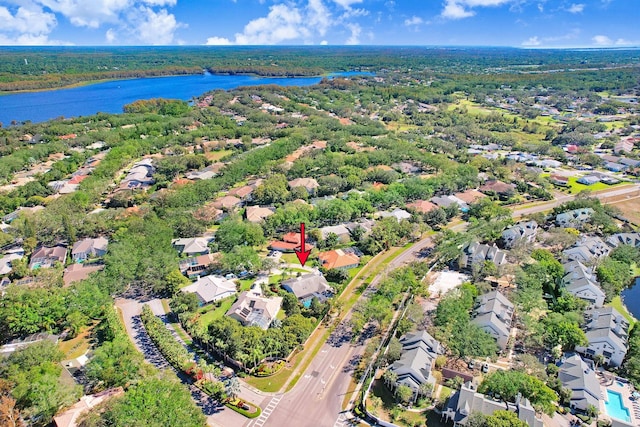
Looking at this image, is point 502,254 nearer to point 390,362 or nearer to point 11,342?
point 390,362

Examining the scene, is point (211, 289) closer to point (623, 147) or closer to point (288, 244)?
point (288, 244)

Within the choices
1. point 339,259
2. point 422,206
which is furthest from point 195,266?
point 422,206

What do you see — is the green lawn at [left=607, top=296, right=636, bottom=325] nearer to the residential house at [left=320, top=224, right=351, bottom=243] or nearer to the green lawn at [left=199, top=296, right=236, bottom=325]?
the residential house at [left=320, top=224, right=351, bottom=243]

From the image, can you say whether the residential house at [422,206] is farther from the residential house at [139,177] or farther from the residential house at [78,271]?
the residential house at [139,177]

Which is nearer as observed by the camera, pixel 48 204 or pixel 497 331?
pixel 497 331

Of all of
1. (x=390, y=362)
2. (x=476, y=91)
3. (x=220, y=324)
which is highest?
(x=476, y=91)

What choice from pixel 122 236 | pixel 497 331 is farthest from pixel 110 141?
pixel 497 331

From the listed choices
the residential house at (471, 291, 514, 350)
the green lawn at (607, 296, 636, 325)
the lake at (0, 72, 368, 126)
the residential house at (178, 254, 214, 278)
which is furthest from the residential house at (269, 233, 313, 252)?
the lake at (0, 72, 368, 126)

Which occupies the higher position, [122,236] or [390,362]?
[122,236]
